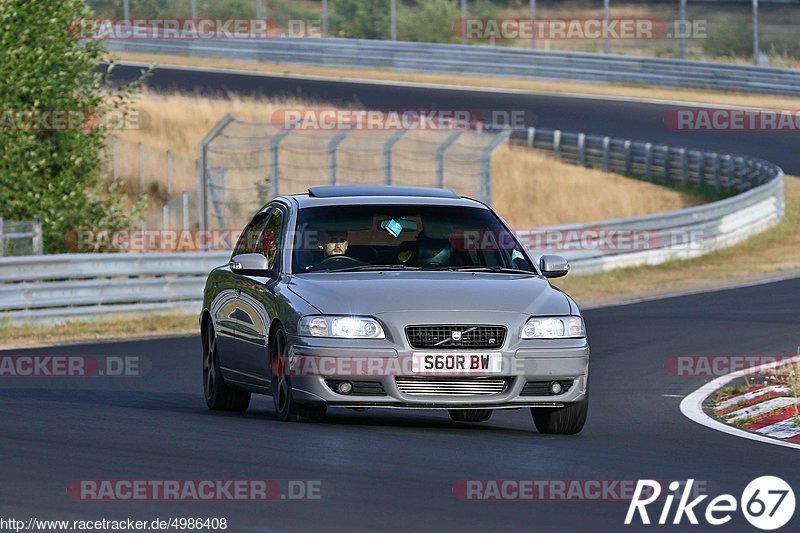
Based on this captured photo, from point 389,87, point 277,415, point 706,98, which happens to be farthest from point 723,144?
point 277,415

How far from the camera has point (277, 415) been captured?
10.9 meters

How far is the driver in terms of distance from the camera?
11135 millimetres

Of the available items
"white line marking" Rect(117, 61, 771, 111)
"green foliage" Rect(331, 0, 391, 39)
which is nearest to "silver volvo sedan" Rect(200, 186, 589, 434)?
"white line marking" Rect(117, 61, 771, 111)

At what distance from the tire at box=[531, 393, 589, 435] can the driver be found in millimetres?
1656

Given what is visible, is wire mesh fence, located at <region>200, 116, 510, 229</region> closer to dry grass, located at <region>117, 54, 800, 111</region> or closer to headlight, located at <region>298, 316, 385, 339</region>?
dry grass, located at <region>117, 54, 800, 111</region>

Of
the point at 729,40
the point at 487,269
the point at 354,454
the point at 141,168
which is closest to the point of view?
the point at 354,454

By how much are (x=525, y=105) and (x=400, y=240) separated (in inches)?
1396

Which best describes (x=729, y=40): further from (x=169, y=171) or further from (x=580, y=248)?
(x=580, y=248)

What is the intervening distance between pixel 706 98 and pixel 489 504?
4110 centimetres

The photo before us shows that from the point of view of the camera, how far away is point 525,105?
152 feet

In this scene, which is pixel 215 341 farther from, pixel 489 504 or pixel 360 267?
pixel 489 504

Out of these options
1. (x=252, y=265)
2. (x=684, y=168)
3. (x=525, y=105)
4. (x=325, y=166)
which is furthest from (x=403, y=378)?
(x=525, y=105)

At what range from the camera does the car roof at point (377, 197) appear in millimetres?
→ 11570

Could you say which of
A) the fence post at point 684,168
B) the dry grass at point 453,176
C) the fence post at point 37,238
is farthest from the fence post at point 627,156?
the fence post at point 37,238
